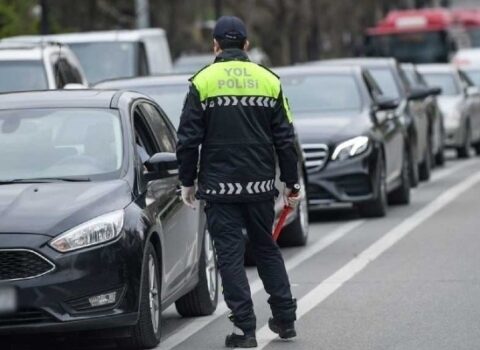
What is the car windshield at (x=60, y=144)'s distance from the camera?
9.98 metres

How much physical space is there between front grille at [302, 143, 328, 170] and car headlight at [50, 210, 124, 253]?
8616mm

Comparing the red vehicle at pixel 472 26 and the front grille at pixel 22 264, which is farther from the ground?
the front grille at pixel 22 264

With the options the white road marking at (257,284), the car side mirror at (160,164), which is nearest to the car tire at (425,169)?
the white road marking at (257,284)

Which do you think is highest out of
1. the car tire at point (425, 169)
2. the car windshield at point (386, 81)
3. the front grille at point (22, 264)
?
the front grille at point (22, 264)

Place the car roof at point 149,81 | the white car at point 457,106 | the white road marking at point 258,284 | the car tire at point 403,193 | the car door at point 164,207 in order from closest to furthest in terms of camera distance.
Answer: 1. the car door at point 164,207
2. the white road marking at point 258,284
3. the car roof at point 149,81
4. the car tire at point 403,193
5. the white car at point 457,106

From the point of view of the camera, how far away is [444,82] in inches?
1232

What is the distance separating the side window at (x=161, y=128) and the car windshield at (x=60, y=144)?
0.55m

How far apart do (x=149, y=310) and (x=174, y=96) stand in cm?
582

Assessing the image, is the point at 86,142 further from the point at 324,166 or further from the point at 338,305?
the point at 324,166

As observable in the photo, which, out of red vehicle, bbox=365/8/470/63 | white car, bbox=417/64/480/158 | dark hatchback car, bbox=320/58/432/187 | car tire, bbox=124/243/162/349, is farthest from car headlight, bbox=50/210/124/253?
red vehicle, bbox=365/8/470/63

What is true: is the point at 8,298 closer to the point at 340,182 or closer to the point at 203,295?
the point at 203,295

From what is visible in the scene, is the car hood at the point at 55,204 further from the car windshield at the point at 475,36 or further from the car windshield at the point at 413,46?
the car windshield at the point at 475,36

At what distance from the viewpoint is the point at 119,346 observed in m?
9.84

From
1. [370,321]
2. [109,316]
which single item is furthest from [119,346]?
[370,321]
